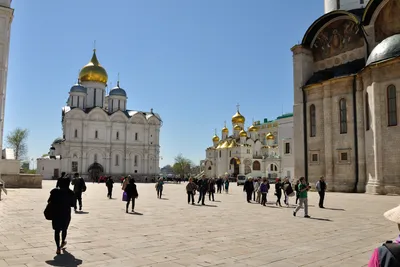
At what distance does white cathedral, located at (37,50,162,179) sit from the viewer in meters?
62.2

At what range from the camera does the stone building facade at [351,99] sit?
24.6 metres

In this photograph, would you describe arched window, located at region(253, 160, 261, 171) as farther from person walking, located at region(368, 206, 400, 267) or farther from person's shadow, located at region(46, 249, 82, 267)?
person walking, located at region(368, 206, 400, 267)

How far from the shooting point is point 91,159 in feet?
206

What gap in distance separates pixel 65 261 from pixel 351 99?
87.3 ft

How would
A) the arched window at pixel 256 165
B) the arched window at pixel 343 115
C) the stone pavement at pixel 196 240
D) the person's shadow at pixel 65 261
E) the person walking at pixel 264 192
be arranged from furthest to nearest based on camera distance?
the arched window at pixel 256 165 < the arched window at pixel 343 115 < the person walking at pixel 264 192 < the stone pavement at pixel 196 240 < the person's shadow at pixel 65 261

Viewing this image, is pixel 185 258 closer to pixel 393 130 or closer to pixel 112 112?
pixel 393 130

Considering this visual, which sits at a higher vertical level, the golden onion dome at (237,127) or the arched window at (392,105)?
the golden onion dome at (237,127)

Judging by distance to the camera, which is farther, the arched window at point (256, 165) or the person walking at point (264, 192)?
the arched window at point (256, 165)

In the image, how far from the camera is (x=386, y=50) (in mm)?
24516

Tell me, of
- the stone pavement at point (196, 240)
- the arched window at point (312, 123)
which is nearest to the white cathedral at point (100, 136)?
the arched window at point (312, 123)

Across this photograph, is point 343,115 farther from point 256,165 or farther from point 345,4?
point 256,165

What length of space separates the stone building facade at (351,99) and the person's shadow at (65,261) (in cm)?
2258

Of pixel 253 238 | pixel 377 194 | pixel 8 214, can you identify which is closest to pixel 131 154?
pixel 377 194

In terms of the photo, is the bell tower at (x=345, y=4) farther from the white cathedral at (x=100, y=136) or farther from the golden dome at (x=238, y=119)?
the golden dome at (x=238, y=119)
